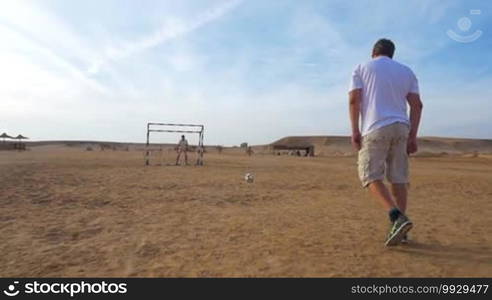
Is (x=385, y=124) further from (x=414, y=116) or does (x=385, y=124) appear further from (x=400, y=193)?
(x=400, y=193)

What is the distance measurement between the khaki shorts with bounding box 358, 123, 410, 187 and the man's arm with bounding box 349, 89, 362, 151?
0.06 meters

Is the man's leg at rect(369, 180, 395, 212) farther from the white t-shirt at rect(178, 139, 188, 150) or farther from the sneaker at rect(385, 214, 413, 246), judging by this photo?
the white t-shirt at rect(178, 139, 188, 150)

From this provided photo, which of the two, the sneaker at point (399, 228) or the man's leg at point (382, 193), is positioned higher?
the man's leg at point (382, 193)

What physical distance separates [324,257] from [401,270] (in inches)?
28.1

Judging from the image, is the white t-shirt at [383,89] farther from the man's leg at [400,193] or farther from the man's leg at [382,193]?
the man's leg at [400,193]

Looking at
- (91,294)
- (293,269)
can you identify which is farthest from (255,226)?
(91,294)

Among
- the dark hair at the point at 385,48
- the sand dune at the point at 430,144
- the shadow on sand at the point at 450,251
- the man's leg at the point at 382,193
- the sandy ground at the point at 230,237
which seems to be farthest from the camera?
the sand dune at the point at 430,144

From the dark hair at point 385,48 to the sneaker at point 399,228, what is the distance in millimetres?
1732

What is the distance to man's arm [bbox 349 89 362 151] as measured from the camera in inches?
176

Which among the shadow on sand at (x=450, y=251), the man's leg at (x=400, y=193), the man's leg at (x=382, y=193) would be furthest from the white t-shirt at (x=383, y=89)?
the shadow on sand at (x=450, y=251)

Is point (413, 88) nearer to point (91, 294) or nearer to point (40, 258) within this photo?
point (91, 294)

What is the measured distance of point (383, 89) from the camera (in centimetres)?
443

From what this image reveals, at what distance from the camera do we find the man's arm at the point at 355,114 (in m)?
4.47

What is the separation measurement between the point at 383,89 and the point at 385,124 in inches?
14.7
